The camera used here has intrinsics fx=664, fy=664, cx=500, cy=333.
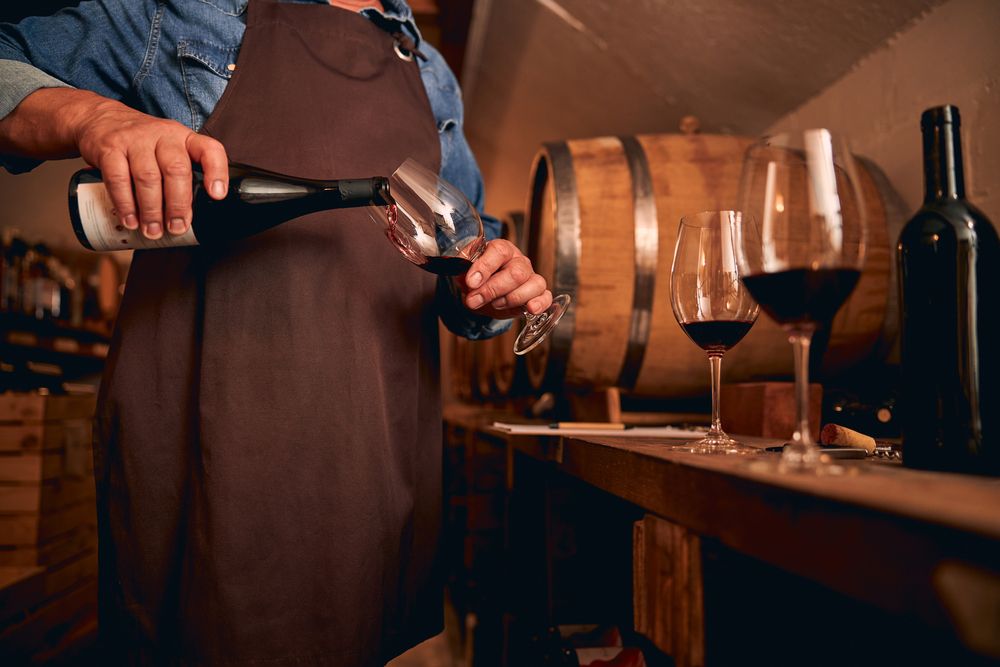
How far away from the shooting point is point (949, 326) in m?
0.58

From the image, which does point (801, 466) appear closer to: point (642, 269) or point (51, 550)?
point (642, 269)

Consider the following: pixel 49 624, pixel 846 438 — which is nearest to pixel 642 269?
pixel 846 438

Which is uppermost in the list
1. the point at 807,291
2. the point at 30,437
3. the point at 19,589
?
Answer: the point at 807,291

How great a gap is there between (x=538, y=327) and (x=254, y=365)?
420 mm

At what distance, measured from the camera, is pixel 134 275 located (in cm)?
101

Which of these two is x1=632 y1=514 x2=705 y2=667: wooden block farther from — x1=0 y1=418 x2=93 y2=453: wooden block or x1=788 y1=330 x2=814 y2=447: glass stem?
x1=0 y1=418 x2=93 y2=453: wooden block

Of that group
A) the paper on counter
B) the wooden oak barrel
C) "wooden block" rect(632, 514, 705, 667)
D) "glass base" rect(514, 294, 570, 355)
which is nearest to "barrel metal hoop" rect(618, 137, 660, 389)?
the wooden oak barrel

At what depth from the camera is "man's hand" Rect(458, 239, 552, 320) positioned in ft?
3.04

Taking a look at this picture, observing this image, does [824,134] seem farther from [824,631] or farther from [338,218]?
[338,218]

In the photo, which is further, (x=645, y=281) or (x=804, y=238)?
(x=645, y=281)

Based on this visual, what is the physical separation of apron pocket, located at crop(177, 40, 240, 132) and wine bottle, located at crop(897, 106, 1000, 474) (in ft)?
3.15

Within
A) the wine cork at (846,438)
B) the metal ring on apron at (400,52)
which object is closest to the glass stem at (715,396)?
the wine cork at (846,438)

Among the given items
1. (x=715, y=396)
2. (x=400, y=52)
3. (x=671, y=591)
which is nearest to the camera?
(x=671, y=591)

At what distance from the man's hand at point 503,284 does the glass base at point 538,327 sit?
2 cm
